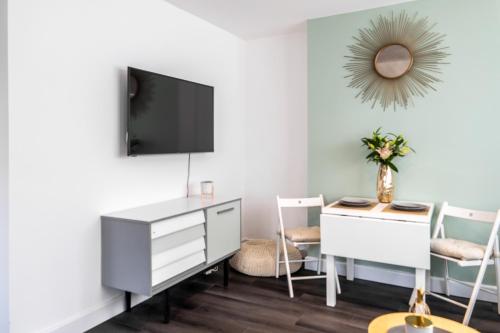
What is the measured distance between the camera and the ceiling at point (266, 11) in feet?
10.4

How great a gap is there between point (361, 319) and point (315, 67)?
2.20m

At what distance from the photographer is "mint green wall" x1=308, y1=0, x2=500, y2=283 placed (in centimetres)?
292

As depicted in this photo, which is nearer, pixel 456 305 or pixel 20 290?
pixel 20 290

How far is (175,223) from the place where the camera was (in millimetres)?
2574

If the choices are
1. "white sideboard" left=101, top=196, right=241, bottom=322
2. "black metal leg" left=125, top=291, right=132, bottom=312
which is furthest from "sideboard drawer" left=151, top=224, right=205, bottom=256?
"black metal leg" left=125, top=291, right=132, bottom=312

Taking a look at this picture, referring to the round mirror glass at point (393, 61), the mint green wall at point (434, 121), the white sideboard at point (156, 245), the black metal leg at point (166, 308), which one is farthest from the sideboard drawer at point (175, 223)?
the round mirror glass at point (393, 61)

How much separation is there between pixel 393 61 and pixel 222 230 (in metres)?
2.01

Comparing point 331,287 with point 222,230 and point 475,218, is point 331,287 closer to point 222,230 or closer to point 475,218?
point 222,230

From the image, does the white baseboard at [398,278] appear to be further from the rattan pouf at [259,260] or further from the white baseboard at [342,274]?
Result: the rattan pouf at [259,260]

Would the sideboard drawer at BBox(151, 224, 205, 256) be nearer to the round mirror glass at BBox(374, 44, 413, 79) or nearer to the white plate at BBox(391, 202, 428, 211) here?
the white plate at BBox(391, 202, 428, 211)

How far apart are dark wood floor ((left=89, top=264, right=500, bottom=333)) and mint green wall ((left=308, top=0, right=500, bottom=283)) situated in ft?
1.62

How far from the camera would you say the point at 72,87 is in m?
2.36

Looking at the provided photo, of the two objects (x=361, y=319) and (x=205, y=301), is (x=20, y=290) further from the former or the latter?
(x=361, y=319)

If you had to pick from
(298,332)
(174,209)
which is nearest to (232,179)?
(174,209)
